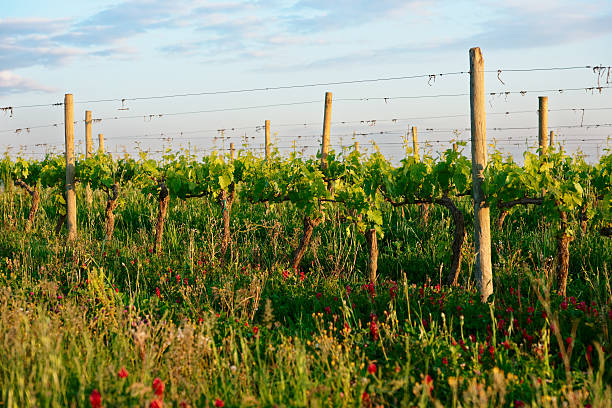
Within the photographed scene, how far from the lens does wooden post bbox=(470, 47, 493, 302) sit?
Result: 5.54m

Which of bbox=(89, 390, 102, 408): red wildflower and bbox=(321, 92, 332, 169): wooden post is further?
bbox=(321, 92, 332, 169): wooden post

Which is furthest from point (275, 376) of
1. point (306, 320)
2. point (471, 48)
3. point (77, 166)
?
point (77, 166)

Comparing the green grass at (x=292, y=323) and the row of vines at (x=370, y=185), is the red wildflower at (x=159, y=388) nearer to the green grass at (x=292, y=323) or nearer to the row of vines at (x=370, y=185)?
the green grass at (x=292, y=323)

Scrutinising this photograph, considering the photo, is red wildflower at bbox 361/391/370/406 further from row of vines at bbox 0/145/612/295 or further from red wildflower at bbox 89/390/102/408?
row of vines at bbox 0/145/612/295

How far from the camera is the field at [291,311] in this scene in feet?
10.5

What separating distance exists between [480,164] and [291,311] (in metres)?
2.50

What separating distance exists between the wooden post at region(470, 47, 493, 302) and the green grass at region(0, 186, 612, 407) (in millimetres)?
339

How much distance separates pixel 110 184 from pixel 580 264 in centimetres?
739

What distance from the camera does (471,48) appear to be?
5.62 metres

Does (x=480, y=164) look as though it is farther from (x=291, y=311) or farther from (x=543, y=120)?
(x=543, y=120)

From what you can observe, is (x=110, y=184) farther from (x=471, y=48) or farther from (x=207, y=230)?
(x=471, y=48)

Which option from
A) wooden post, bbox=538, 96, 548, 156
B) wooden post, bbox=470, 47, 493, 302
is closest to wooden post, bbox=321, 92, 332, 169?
wooden post, bbox=470, 47, 493, 302

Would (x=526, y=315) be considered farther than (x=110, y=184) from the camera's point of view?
No

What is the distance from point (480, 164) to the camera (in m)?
5.56
